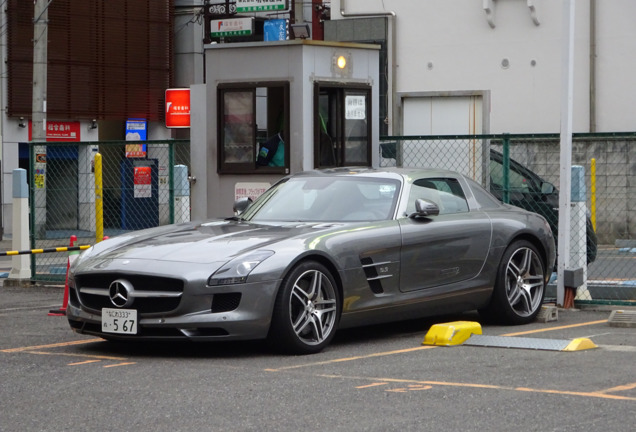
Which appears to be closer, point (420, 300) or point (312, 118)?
point (420, 300)

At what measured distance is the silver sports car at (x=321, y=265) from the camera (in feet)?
28.1

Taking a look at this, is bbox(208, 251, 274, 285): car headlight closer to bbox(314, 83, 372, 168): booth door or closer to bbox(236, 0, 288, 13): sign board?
bbox(314, 83, 372, 168): booth door

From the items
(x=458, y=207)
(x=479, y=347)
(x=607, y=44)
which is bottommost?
(x=479, y=347)

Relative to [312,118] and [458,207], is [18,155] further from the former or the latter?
[458,207]

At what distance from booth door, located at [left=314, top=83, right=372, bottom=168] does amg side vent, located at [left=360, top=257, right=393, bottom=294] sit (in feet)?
14.1

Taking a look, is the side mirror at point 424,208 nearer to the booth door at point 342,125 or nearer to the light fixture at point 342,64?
the booth door at point 342,125

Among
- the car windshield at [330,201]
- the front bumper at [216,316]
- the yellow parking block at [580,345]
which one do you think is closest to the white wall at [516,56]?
the car windshield at [330,201]

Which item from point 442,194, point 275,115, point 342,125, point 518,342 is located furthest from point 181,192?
point 518,342

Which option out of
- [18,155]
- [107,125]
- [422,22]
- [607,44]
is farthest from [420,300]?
[107,125]

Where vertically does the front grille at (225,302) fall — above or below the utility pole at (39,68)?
below

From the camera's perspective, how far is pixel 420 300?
982 centimetres

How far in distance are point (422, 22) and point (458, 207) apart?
19.7 m

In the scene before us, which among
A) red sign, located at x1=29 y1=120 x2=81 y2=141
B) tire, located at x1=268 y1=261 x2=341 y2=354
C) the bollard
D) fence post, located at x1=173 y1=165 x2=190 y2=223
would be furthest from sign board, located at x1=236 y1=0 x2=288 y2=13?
tire, located at x1=268 y1=261 x2=341 y2=354

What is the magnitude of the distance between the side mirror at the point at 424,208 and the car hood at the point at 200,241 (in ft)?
2.14
